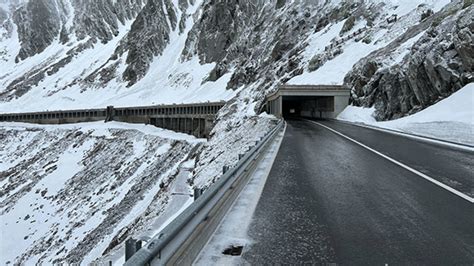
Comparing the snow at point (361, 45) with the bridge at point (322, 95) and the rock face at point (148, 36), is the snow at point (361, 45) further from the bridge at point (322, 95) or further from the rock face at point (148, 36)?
the rock face at point (148, 36)

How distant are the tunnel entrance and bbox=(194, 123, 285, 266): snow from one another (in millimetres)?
29446

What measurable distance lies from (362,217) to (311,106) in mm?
41690

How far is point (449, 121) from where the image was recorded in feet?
53.5

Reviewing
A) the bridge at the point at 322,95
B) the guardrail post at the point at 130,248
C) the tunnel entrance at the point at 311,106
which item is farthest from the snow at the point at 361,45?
the guardrail post at the point at 130,248

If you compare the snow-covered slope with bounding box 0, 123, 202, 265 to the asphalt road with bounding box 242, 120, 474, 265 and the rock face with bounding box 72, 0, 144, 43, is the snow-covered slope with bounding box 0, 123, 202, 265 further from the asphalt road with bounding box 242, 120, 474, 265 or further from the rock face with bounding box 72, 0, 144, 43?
the rock face with bounding box 72, 0, 144, 43

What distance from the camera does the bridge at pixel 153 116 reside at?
194ft

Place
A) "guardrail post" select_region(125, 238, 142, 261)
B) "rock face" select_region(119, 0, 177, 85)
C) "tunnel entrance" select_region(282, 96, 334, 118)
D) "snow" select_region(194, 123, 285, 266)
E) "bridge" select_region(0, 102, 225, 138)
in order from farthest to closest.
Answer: "rock face" select_region(119, 0, 177, 85) < "bridge" select_region(0, 102, 225, 138) < "tunnel entrance" select_region(282, 96, 334, 118) < "snow" select_region(194, 123, 285, 266) < "guardrail post" select_region(125, 238, 142, 261)

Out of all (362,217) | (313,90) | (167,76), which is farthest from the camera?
(167,76)

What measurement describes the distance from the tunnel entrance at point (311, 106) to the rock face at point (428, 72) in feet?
18.4

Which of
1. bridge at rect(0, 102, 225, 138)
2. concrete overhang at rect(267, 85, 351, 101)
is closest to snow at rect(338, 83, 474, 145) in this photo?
concrete overhang at rect(267, 85, 351, 101)

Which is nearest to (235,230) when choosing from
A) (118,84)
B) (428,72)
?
(428,72)

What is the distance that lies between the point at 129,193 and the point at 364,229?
28709 millimetres

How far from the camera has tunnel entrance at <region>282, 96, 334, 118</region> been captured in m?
36.7

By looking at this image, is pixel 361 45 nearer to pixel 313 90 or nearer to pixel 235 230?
pixel 313 90
